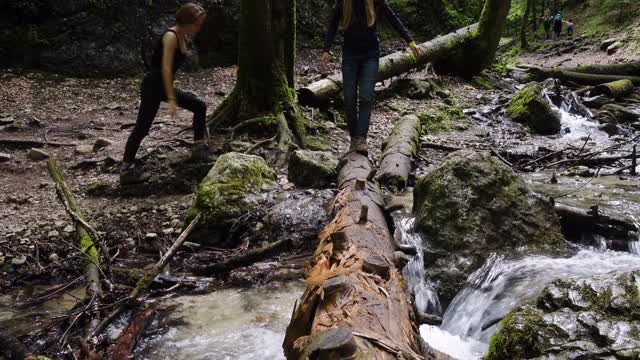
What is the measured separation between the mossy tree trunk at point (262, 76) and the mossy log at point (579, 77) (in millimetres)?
12265

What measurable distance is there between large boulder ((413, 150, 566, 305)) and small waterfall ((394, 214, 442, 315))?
0.07 metres

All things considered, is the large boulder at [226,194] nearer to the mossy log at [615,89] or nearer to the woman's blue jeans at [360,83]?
the woman's blue jeans at [360,83]

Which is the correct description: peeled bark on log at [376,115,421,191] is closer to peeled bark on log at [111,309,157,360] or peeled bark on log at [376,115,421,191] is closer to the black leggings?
the black leggings

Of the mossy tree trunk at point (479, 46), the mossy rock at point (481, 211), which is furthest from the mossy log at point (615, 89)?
the mossy rock at point (481, 211)

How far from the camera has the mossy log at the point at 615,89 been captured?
13.7 metres

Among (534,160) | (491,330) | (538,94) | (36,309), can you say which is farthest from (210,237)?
(538,94)

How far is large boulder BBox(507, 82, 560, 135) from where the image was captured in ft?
35.0

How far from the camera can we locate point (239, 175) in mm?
5555

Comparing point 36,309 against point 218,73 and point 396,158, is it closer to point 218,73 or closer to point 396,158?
point 396,158

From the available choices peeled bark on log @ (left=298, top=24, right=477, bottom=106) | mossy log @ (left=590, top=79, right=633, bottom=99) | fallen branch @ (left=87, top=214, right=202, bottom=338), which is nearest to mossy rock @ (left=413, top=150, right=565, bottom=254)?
fallen branch @ (left=87, top=214, right=202, bottom=338)

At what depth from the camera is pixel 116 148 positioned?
7816 mm

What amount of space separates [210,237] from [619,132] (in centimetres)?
976

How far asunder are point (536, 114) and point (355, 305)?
32.7 ft

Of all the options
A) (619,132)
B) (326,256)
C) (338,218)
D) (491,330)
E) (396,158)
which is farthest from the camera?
(619,132)
